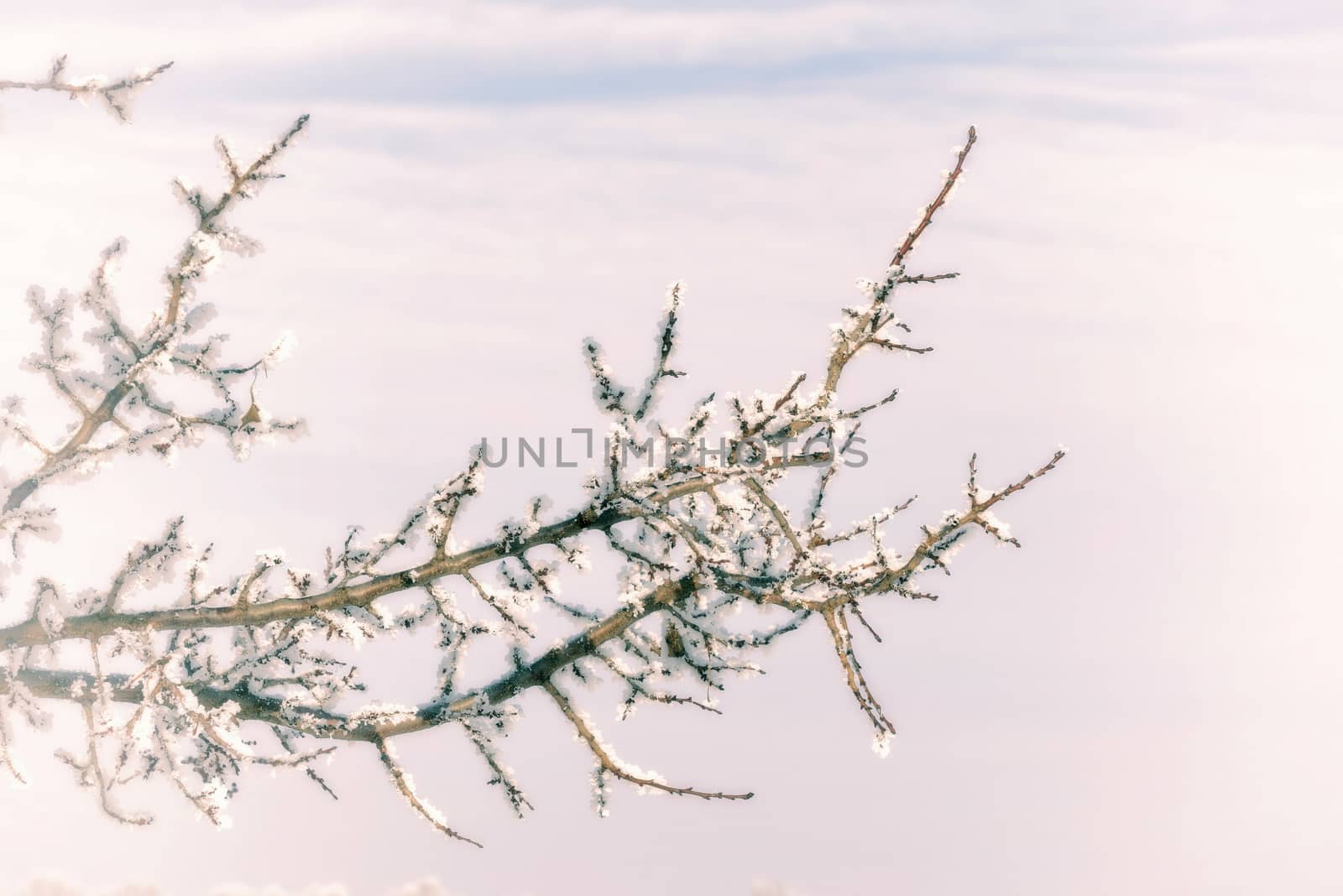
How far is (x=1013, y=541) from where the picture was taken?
19.9 ft

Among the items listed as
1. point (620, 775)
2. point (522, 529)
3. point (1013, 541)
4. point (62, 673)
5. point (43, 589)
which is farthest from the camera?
point (62, 673)

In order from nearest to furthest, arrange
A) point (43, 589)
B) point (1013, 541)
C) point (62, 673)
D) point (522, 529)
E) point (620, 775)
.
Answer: point (1013, 541), point (522, 529), point (620, 775), point (43, 589), point (62, 673)

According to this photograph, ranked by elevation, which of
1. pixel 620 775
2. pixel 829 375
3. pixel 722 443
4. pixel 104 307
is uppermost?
pixel 104 307

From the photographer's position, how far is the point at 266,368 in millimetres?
6980

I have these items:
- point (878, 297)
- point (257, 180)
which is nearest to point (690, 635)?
point (878, 297)

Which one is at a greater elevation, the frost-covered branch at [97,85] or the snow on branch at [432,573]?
the frost-covered branch at [97,85]

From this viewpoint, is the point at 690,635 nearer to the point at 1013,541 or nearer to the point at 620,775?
the point at 620,775

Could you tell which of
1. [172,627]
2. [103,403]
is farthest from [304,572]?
[103,403]

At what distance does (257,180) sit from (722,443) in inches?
113

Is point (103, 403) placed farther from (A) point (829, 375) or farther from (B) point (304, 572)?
(A) point (829, 375)

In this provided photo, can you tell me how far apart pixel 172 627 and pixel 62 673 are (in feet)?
3.96

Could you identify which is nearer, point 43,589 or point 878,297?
point 878,297

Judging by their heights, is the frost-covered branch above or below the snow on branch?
above

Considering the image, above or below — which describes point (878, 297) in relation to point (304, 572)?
above
